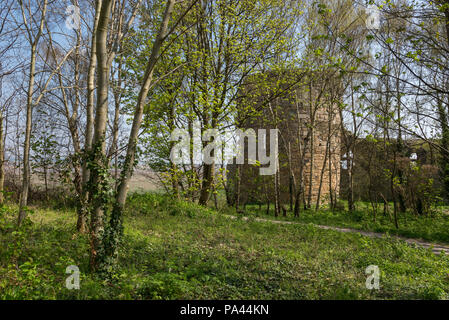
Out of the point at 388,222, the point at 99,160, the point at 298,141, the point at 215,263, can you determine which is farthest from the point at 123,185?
the point at 298,141

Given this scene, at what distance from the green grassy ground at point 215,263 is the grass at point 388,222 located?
2055 millimetres

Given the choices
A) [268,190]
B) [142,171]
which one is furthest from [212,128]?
[268,190]

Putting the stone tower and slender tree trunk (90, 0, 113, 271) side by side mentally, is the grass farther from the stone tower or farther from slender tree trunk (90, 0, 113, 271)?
slender tree trunk (90, 0, 113, 271)

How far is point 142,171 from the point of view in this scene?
11.9 m

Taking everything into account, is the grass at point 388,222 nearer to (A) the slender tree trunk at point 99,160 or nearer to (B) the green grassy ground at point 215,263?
(B) the green grassy ground at point 215,263

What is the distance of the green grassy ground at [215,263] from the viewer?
3.56 metres

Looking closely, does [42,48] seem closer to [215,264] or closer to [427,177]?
[215,264]

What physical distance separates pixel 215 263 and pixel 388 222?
25.2 ft

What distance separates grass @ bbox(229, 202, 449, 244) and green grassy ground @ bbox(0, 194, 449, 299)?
6.74 ft

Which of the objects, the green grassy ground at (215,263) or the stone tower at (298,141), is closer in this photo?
the green grassy ground at (215,263)

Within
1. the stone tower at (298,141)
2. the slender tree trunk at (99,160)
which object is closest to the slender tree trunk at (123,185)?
the slender tree trunk at (99,160)

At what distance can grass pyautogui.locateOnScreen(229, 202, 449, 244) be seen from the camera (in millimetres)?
8359

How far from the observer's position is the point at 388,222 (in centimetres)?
994

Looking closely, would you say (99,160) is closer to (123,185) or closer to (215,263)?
(123,185)
